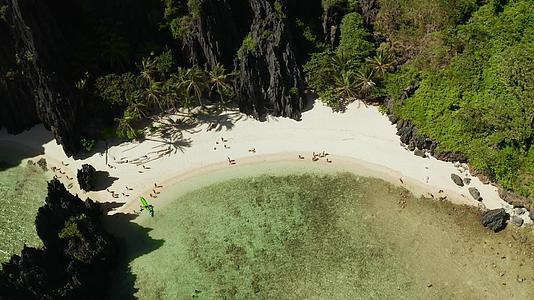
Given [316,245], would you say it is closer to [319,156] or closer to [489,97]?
[319,156]

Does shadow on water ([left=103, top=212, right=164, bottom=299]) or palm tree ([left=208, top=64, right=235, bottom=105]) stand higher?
palm tree ([left=208, top=64, right=235, bottom=105])

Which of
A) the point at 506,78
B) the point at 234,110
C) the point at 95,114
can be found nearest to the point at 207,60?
the point at 234,110

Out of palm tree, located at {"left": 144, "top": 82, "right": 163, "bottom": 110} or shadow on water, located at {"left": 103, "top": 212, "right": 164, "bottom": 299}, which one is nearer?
shadow on water, located at {"left": 103, "top": 212, "right": 164, "bottom": 299}

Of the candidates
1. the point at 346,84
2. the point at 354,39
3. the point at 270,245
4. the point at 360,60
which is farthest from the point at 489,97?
the point at 270,245

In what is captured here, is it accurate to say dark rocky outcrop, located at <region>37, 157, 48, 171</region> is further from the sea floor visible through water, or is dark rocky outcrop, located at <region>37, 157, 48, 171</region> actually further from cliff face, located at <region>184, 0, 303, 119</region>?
cliff face, located at <region>184, 0, 303, 119</region>

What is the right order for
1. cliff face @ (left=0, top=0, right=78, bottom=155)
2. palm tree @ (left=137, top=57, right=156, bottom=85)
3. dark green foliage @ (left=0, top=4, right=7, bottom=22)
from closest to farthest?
dark green foliage @ (left=0, top=4, right=7, bottom=22), cliff face @ (left=0, top=0, right=78, bottom=155), palm tree @ (left=137, top=57, right=156, bottom=85)

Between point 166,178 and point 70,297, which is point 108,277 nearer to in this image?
point 70,297

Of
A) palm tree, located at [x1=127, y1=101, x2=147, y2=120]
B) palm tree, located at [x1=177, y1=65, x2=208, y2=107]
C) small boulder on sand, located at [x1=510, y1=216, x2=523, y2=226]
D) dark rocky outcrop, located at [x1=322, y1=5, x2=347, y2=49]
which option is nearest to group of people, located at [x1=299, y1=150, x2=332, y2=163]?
palm tree, located at [x1=177, y1=65, x2=208, y2=107]
